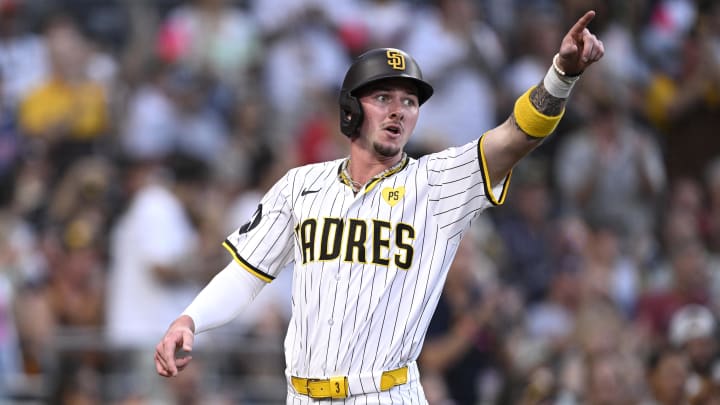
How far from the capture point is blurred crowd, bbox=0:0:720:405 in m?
9.27

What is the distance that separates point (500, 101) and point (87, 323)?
4.77m

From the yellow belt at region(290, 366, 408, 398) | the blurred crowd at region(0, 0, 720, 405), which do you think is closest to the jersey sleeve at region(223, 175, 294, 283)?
the yellow belt at region(290, 366, 408, 398)

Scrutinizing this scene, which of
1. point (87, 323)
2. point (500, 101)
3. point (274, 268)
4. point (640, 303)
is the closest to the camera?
point (274, 268)

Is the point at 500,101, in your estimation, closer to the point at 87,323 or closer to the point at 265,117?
the point at 265,117

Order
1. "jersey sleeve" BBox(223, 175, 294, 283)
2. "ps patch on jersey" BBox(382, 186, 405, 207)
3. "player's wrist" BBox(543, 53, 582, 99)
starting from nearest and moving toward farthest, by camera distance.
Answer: "player's wrist" BBox(543, 53, 582, 99)
"ps patch on jersey" BBox(382, 186, 405, 207)
"jersey sleeve" BBox(223, 175, 294, 283)

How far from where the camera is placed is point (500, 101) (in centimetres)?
1254

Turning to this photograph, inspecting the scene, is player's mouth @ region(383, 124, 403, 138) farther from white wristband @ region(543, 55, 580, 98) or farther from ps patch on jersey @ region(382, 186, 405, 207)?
white wristband @ region(543, 55, 580, 98)

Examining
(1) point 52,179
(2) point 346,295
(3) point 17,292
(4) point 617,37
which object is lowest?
(2) point 346,295

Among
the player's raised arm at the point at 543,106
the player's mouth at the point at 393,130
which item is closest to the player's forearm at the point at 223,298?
the player's mouth at the point at 393,130

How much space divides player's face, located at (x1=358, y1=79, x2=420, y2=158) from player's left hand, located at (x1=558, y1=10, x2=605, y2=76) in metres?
0.82

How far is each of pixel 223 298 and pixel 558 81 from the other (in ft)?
5.87

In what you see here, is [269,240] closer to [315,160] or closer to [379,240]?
[379,240]

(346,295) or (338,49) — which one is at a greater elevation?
(338,49)

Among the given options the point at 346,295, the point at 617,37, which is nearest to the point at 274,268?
the point at 346,295
